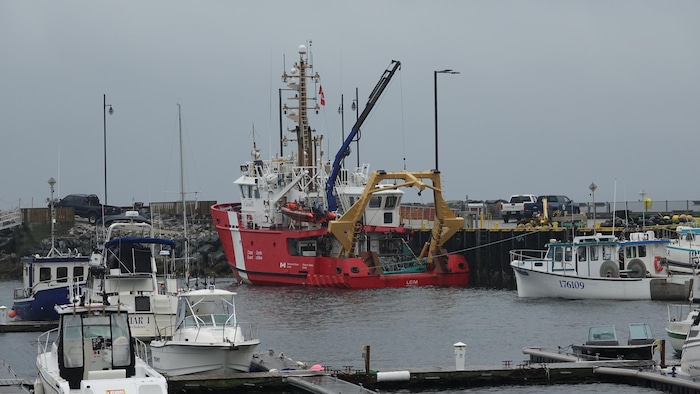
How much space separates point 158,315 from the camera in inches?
1435

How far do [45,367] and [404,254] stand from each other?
36332 mm

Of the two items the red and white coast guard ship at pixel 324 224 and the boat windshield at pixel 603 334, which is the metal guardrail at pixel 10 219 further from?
the boat windshield at pixel 603 334

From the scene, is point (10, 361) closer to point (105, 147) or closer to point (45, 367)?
point (45, 367)

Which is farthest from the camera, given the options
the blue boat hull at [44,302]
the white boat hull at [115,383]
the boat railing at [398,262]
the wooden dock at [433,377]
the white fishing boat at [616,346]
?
the boat railing at [398,262]

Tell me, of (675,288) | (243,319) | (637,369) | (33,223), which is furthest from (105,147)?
(637,369)

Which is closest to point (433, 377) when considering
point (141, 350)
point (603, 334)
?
point (603, 334)

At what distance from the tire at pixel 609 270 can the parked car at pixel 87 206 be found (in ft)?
130

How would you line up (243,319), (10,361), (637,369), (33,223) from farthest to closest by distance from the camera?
(33,223)
(243,319)
(10,361)
(637,369)

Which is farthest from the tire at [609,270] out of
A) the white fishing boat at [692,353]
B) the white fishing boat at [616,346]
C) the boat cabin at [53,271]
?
the white fishing boat at [692,353]

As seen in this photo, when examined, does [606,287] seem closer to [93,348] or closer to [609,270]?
[609,270]

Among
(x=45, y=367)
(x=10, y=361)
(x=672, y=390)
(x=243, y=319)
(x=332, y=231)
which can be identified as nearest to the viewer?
(x=45, y=367)

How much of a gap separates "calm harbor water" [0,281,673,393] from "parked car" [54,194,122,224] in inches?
993

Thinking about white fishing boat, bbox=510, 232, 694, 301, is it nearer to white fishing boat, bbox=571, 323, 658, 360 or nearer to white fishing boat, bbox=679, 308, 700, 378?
white fishing boat, bbox=571, 323, 658, 360

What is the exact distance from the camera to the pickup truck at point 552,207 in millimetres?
71756
